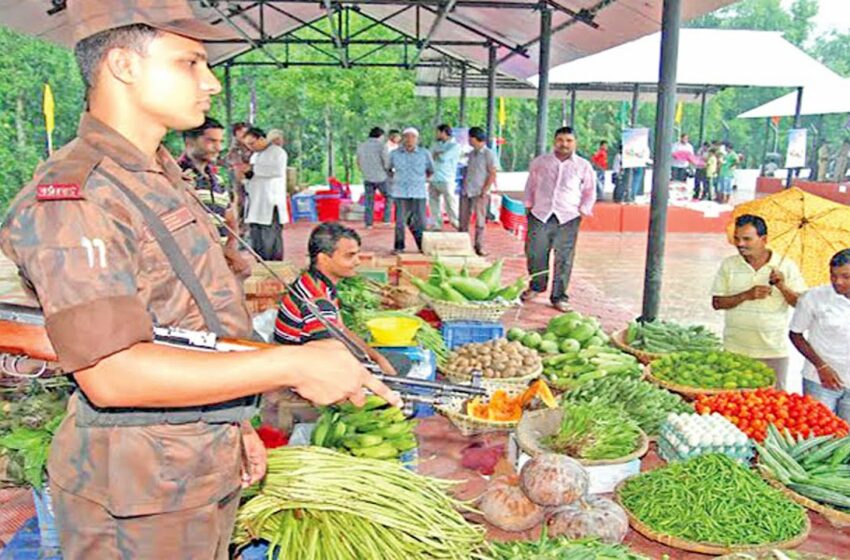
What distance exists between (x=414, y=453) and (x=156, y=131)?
6.84 ft

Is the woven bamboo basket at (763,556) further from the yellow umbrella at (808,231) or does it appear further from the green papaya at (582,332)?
the green papaya at (582,332)

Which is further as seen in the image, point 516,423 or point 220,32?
point 516,423

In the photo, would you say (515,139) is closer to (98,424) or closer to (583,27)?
(583,27)

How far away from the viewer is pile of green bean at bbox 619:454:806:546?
281cm

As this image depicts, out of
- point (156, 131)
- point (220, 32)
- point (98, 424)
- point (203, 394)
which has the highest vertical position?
point (220, 32)

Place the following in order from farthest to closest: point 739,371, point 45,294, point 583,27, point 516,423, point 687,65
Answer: point 687,65
point 583,27
point 739,371
point 516,423
point 45,294

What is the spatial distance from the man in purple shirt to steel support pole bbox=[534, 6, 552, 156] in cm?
182

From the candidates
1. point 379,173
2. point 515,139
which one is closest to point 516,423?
Answer: point 379,173

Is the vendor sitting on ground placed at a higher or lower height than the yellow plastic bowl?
higher

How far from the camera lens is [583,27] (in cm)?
893

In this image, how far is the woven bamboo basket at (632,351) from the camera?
5.22m

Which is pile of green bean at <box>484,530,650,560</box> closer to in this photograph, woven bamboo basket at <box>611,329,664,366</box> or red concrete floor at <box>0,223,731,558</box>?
red concrete floor at <box>0,223,731,558</box>

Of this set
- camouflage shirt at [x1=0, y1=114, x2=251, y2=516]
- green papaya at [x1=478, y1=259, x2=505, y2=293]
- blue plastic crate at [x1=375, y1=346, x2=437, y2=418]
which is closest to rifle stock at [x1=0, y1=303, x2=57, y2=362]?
camouflage shirt at [x1=0, y1=114, x2=251, y2=516]

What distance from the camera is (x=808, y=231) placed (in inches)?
194
